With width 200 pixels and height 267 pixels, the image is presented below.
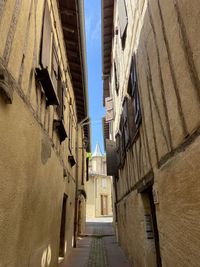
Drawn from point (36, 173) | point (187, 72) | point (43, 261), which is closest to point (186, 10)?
point (187, 72)

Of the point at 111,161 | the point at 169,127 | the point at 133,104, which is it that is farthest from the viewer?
the point at 111,161

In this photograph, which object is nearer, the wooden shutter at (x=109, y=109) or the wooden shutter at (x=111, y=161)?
the wooden shutter at (x=111, y=161)

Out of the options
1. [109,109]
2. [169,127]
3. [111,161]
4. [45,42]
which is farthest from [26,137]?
[109,109]

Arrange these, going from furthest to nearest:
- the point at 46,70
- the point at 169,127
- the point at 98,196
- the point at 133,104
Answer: the point at 98,196 → the point at 133,104 → the point at 46,70 → the point at 169,127

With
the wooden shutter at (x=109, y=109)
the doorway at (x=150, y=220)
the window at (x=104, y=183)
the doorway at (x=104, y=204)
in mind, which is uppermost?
the wooden shutter at (x=109, y=109)

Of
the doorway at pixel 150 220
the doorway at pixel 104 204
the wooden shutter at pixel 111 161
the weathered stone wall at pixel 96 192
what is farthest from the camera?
the doorway at pixel 104 204

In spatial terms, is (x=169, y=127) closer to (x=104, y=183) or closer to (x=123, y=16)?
(x=123, y=16)

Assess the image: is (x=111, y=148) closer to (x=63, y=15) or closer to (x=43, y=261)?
(x=63, y=15)

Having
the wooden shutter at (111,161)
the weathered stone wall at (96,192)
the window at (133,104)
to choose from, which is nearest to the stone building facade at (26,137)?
the window at (133,104)

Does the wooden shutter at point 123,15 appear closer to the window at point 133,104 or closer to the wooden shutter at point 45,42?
the window at point 133,104

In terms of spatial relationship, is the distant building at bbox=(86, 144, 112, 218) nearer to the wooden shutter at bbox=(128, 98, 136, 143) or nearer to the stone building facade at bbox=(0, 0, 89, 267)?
the stone building facade at bbox=(0, 0, 89, 267)

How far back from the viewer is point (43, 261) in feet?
11.2

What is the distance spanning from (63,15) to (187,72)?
16.4 ft

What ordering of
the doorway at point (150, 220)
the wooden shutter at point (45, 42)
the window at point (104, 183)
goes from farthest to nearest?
the window at point (104, 183)
the doorway at point (150, 220)
the wooden shutter at point (45, 42)
